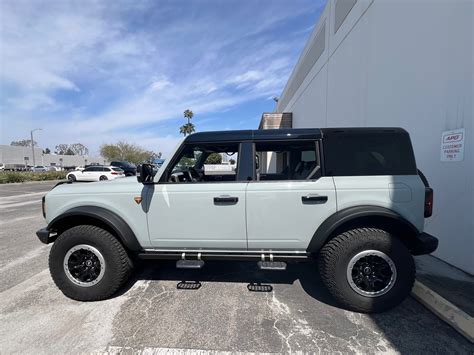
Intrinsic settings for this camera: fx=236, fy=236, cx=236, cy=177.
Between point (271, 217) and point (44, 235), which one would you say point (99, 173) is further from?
point (271, 217)

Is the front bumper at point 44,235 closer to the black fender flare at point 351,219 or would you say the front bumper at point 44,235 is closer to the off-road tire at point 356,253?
the black fender flare at point 351,219

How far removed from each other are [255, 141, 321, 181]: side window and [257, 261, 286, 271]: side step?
3.13 ft

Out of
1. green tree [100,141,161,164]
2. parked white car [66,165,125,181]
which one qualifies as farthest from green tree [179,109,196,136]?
parked white car [66,165,125,181]

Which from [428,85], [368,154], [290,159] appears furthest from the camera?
[428,85]

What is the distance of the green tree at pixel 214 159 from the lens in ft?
11.2

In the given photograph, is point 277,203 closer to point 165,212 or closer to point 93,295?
point 165,212

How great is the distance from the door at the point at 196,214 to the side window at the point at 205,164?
0.29 ft

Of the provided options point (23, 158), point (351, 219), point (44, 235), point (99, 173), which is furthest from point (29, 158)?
point (351, 219)

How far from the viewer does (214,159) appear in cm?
350

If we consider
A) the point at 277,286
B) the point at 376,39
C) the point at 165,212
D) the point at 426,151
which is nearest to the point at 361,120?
the point at 376,39

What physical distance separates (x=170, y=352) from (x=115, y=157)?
6712 cm

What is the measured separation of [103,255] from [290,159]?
2.58 m

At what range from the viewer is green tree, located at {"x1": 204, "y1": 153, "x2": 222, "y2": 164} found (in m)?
3.40

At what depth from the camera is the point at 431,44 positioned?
3.95 meters
